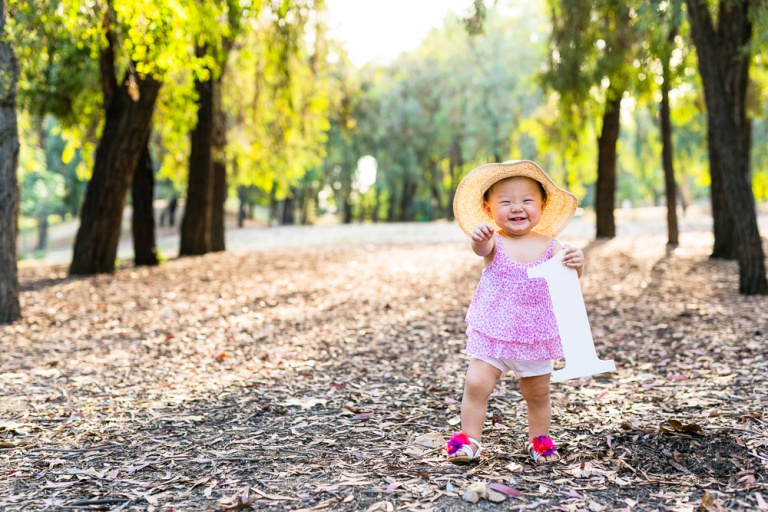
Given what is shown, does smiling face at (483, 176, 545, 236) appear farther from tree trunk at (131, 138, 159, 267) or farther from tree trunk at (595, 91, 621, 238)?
tree trunk at (595, 91, 621, 238)

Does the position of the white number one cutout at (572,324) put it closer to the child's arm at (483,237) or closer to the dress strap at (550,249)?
the dress strap at (550,249)

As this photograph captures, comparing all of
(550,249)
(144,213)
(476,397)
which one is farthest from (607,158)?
(476,397)

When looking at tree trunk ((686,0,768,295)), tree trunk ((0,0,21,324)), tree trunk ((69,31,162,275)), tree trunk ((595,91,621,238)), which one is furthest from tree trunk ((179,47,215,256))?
tree trunk ((686,0,768,295))

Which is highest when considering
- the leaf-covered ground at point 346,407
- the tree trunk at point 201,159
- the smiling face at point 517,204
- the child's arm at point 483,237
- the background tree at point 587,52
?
the background tree at point 587,52

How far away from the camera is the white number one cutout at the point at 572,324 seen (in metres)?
3.11

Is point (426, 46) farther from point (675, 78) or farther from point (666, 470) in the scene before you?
point (666, 470)

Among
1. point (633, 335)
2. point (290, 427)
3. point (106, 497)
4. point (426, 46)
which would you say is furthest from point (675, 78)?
point (426, 46)

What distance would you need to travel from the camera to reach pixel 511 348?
3.15 meters

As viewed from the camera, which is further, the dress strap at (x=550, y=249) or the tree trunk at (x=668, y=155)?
the tree trunk at (x=668, y=155)

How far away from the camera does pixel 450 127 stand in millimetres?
27406

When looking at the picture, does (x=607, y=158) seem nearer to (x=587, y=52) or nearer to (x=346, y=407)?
(x=587, y=52)

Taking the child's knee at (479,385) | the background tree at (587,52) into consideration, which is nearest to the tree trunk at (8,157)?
the child's knee at (479,385)

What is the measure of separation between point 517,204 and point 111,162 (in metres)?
7.70

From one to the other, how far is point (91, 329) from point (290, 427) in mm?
3539
